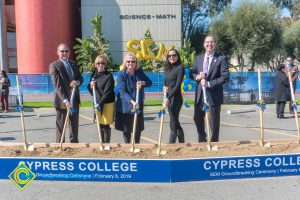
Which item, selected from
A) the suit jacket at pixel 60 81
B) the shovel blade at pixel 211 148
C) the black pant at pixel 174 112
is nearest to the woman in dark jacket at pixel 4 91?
the suit jacket at pixel 60 81

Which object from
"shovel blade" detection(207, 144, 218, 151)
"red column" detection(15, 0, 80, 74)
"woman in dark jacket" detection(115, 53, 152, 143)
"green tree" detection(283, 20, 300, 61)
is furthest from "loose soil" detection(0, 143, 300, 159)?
"green tree" detection(283, 20, 300, 61)

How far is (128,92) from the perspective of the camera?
5527 millimetres

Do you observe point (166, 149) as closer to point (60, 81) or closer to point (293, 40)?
point (60, 81)

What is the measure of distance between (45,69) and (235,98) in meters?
14.7

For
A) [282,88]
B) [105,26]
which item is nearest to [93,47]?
[105,26]

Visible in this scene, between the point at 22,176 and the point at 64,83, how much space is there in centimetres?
186

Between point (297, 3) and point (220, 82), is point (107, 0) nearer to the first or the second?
point (220, 82)

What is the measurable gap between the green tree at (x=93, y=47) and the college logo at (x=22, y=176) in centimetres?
2002

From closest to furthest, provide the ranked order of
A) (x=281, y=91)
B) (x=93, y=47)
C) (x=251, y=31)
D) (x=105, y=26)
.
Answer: (x=281, y=91), (x=93, y=47), (x=251, y=31), (x=105, y=26)

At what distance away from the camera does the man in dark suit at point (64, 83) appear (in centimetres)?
555

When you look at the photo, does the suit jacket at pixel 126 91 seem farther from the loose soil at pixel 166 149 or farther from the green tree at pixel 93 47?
the green tree at pixel 93 47

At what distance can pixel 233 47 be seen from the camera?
2644 centimetres

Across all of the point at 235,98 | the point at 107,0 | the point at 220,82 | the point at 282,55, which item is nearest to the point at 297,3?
the point at 282,55

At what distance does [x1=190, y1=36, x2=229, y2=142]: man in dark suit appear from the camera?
536 centimetres
